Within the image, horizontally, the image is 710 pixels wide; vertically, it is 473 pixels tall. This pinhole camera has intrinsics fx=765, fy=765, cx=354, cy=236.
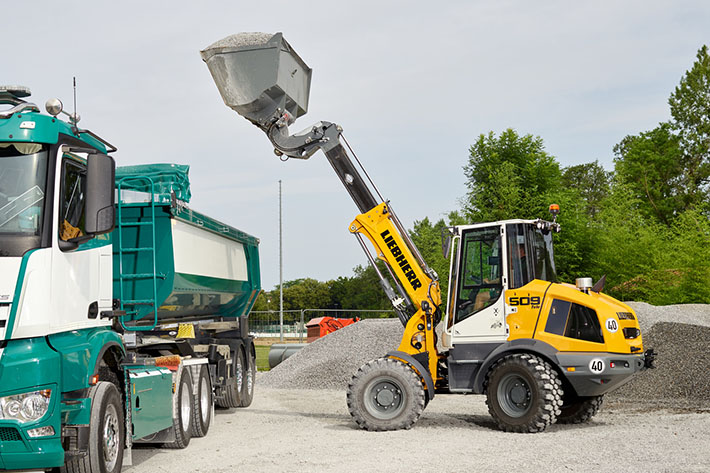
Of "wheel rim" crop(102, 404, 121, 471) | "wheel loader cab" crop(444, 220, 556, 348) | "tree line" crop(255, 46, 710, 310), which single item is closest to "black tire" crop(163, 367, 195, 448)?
"wheel rim" crop(102, 404, 121, 471)

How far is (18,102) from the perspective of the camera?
680 centimetres

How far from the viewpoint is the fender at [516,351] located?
10664mm

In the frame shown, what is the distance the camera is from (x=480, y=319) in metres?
11.1

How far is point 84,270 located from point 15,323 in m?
1.10

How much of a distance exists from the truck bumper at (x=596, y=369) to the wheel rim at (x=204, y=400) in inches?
199

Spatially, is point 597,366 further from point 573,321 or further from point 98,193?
point 98,193

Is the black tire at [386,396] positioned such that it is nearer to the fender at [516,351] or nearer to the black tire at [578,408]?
the fender at [516,351]

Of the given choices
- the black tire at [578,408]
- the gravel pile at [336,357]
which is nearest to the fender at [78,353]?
the black tire at [578,408]

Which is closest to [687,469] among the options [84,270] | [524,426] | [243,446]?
[524,426]

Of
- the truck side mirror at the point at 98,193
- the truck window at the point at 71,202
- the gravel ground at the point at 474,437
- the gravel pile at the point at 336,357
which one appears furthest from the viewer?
the gravel pile at the point at 336,357

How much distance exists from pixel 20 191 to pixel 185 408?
4.97 metres

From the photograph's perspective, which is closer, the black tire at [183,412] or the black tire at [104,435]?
the black tire at [104,435]

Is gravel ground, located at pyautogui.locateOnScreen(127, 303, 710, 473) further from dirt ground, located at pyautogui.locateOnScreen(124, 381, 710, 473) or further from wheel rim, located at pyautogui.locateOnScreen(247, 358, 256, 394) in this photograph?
wheel rim, located at pyautogui.locateOnScreen(247, 358, 256, 394)

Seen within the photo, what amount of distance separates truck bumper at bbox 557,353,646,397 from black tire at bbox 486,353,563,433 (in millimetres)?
229
